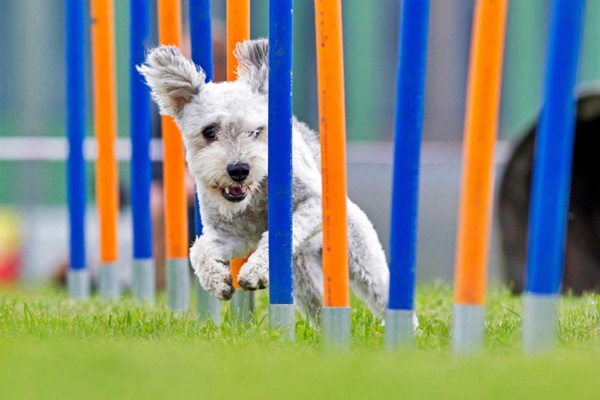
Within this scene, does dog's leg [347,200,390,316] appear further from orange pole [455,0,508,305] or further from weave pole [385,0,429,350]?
orange pole [455,0,508,305]

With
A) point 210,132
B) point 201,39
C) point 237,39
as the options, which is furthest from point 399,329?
point 201,39

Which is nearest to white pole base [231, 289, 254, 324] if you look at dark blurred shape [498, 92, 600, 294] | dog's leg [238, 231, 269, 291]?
dog's leg [238, 231, 269, 291]

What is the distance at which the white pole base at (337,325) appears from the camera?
12.8 ft

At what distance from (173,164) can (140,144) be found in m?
0.60

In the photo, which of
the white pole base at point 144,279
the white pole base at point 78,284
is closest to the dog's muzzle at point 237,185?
the white pole base at point 144,279

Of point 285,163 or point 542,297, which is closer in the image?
point 542,297

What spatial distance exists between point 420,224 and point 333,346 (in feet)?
22.1

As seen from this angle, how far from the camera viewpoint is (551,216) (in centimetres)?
333

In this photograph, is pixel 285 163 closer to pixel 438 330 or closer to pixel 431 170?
pixel 438 330

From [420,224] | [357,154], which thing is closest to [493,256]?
[420,224]

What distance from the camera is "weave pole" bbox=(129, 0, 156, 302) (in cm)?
584

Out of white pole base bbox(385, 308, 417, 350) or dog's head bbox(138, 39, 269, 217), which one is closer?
white pole base bbox(385, 308, 417, 350)

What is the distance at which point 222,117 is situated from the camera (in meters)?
4.46

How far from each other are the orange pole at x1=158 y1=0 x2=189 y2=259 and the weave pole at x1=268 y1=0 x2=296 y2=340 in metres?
1.29
